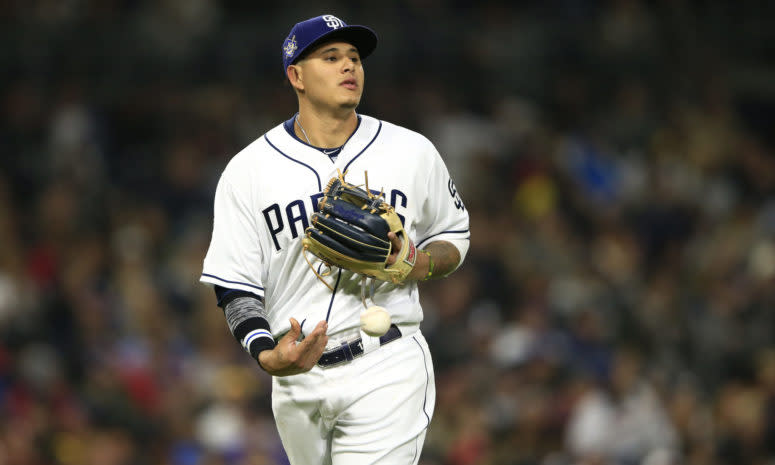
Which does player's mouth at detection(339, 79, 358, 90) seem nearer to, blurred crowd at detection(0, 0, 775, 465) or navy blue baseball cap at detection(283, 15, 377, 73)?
navy blue baseball cap at detection(283, 15, 377, 73)

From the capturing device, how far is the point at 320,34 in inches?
133

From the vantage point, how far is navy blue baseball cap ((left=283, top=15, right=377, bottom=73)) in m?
3.39

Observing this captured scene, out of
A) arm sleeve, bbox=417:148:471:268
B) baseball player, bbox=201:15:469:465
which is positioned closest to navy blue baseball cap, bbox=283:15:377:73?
baseball player, bbox=201:15:469:465

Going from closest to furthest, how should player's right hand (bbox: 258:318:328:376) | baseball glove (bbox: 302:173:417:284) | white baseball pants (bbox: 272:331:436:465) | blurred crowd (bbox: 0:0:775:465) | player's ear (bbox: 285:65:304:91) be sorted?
player's right hand (bbox: 258:318:328:376) < baseball glove (bbox: 302:173:417:284) < white baseball pants (bbox: 272:331:436:465) < player's ear (bbox: 285:65:304:91) < blurred crowd (bbox: 0:0:775:465)

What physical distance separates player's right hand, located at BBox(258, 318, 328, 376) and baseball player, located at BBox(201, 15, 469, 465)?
23 centimetres

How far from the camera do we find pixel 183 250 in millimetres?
8195

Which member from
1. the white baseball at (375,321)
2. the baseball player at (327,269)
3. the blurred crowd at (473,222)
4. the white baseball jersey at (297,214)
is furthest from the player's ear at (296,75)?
the blurred crowd at (473,222)

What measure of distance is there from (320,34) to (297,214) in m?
0.60

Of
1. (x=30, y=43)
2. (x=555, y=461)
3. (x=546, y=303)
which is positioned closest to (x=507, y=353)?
(x=546, y=303)

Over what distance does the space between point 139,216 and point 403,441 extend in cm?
549

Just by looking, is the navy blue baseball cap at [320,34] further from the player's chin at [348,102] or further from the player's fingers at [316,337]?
the player's fingers at [316,337]

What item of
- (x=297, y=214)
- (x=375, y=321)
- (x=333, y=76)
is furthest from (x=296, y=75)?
(x=375, y=321)

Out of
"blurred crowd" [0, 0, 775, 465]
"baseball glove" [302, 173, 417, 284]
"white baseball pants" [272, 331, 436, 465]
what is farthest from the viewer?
"blurred crowd" [0, 0, 775, 465]

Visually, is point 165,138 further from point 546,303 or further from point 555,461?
point 555,461
